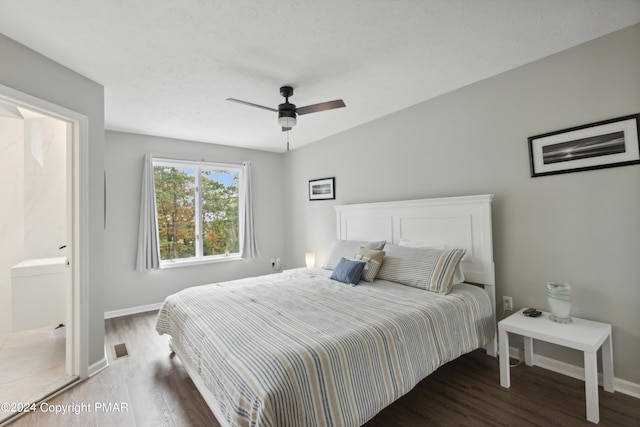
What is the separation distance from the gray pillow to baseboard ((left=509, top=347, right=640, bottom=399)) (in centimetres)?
158

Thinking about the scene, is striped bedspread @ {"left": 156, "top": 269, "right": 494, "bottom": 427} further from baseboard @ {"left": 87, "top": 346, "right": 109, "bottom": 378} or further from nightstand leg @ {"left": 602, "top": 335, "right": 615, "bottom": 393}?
nightstand leg @ {"left": 602, "top": 335, "right": 615, "bottom": 393}

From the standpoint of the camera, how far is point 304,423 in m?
1.37

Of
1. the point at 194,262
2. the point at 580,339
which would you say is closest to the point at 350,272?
the point at 580,339

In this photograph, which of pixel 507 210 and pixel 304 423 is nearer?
pixel 304 423

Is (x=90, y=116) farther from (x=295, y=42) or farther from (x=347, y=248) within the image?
(x=347, y=248)

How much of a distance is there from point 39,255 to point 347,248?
4012 mm

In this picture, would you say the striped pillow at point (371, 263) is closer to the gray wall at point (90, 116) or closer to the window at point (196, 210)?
the gray wall at point (90, 116)

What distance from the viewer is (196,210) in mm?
4711

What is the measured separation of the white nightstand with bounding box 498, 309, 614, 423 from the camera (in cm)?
180

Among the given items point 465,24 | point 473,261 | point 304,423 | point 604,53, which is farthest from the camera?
point 473,261

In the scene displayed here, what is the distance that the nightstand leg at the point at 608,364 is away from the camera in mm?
2061

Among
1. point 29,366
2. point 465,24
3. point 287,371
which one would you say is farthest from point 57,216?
point 465,24

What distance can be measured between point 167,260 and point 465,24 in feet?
15.2

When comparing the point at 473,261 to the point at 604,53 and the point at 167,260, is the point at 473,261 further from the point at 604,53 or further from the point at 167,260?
the point at 167,260
